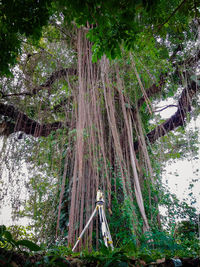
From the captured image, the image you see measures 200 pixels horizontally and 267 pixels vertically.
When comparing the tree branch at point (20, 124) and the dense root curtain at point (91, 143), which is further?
the tree branch at point (20, 124)

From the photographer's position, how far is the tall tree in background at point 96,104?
2346 mm

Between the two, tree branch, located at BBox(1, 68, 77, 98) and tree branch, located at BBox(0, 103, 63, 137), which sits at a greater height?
tree branch, located at BBox(1, 68, 77, 98)

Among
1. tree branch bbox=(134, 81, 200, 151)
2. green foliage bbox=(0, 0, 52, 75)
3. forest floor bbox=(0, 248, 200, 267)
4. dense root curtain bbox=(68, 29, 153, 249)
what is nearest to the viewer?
forest floor bbox=(0, 248, 200, 267)

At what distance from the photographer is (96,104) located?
2.85 metres

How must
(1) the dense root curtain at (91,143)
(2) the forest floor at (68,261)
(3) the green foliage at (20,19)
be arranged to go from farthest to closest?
(1) the dense root curtain at (91,143) < (3) the green foliage at (20,19) < (2) the forest floor at (68,261)

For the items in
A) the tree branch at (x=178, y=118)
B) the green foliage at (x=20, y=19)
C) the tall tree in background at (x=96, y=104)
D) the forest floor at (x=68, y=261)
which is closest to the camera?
the forest floor at (x=68, y=261)

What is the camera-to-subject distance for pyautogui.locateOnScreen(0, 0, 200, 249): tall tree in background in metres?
2.35

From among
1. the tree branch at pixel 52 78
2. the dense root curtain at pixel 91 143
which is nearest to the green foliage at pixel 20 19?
the dense root curtain at pixel 91 143

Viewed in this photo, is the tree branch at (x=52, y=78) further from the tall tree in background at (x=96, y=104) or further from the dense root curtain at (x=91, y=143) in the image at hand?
the dense root curtain at (x=91, y=143)

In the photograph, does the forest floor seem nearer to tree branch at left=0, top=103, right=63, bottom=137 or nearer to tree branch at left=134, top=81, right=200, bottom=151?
tree branch at left=0, top=103, right=63, bottom=137

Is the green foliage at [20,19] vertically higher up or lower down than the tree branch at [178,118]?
lower down

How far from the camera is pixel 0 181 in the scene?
2693mm

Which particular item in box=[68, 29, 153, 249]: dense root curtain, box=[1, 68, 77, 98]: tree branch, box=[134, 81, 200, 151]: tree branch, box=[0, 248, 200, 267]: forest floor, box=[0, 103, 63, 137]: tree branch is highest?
box=[1, 68, 77, 98]: tree branch

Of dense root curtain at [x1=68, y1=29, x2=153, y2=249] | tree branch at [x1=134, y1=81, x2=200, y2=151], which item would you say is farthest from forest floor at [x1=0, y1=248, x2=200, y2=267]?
tree branch at [x1=134, y1=81, x2=200, y2=151]
